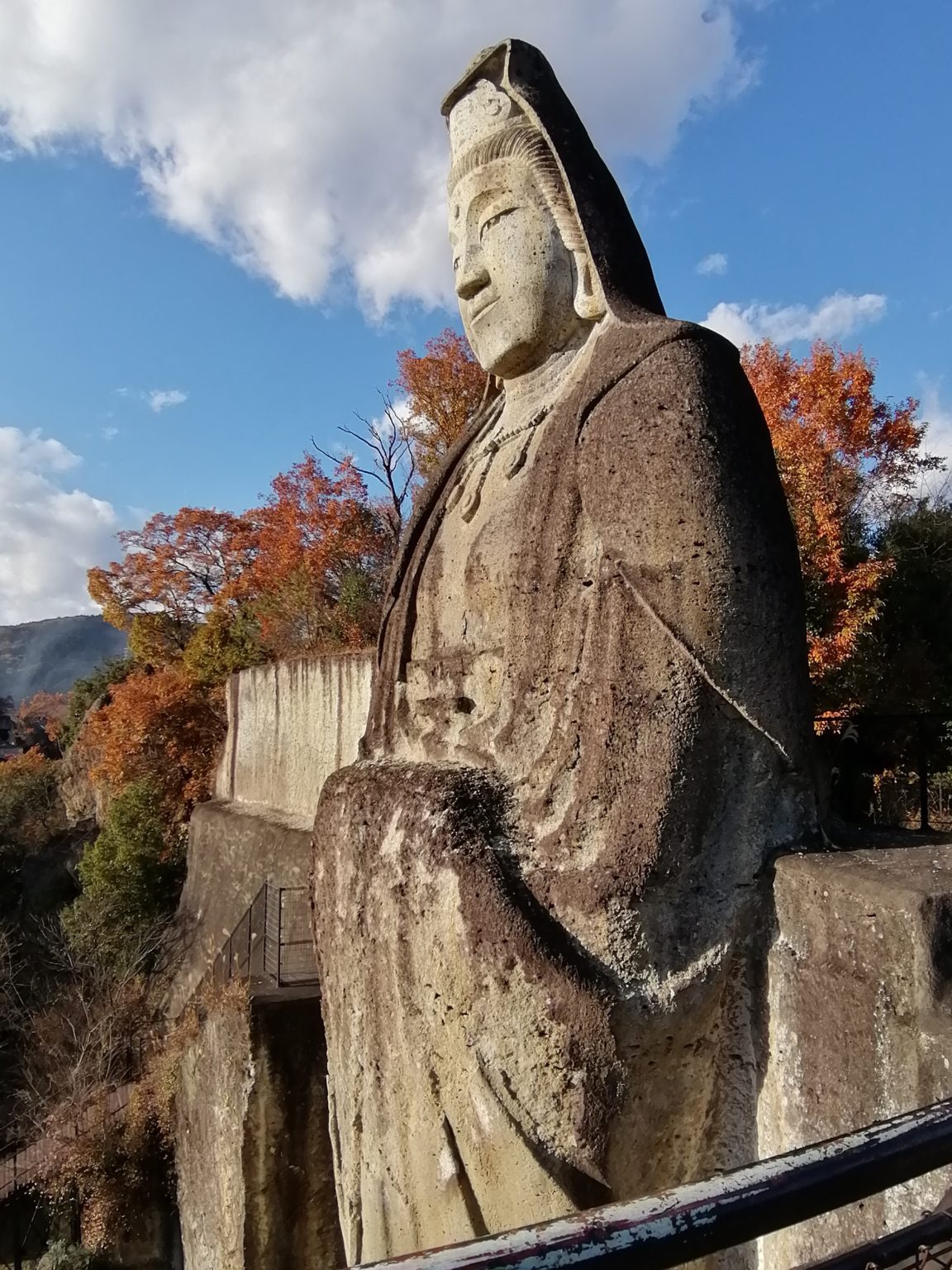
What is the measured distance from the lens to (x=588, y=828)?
193cm

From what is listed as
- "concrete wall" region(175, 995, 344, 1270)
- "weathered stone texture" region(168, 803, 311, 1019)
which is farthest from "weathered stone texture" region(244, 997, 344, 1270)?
"weathered stone texture" region(168, 803, 311, 1019)

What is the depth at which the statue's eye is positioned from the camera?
259cm

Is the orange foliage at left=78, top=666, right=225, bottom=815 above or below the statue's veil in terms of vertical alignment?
below

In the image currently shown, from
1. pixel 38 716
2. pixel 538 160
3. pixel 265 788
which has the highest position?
pixel 38 716

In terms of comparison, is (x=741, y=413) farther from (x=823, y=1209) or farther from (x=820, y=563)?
(x=820, y=563)

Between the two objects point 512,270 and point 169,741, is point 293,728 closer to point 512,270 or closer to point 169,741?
point 169,741

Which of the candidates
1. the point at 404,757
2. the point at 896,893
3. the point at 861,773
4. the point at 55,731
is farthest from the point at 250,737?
the point at 55,731

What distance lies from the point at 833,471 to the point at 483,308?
42.9 ft

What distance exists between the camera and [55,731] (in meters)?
32.9

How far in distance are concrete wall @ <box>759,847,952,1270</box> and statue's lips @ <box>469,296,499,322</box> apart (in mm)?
1740

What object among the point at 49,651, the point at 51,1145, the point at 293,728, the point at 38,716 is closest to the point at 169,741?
the point at 293,728

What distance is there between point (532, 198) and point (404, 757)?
163 cm

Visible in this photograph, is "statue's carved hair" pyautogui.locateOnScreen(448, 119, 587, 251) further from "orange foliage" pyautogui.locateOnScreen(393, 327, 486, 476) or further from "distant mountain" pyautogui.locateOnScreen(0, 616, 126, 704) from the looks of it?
"distant mountain" pyautogui.locateOnScreen(0, 616, 126, 704)

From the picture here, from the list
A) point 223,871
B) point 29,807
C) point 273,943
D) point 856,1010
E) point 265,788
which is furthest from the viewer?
point 29,807
